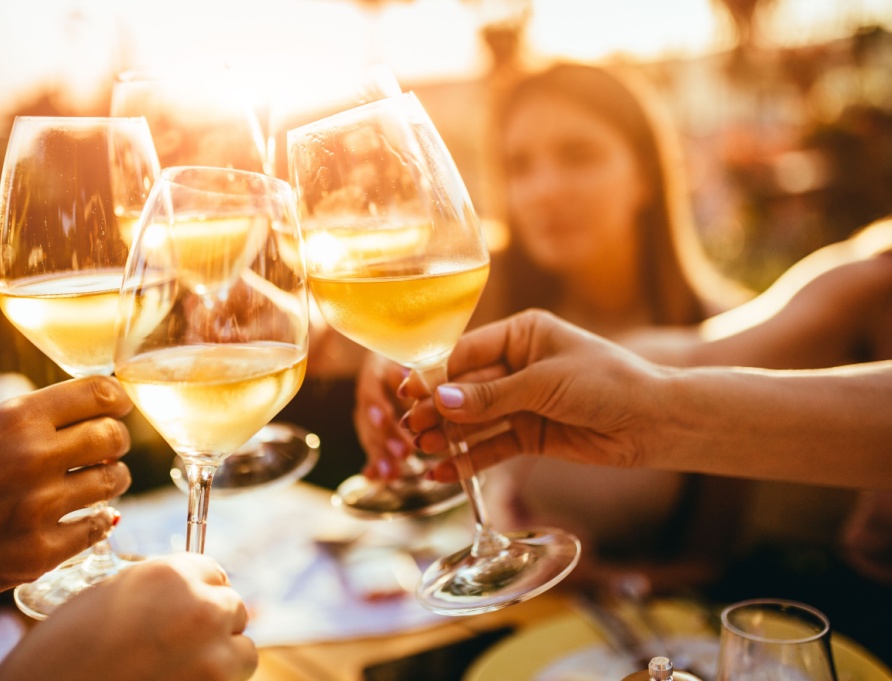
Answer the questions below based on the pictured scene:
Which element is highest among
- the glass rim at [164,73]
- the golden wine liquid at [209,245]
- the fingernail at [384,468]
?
the glass rim at [164,73]

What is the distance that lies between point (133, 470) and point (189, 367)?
5.56 ft

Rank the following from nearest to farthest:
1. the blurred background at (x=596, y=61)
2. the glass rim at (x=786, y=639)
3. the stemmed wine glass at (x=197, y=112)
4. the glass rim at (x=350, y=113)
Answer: the glass rim at (x=786, y=639) < the glass rim at (x=350, y=113) < the stemmed wine glass at (x=197, y=112) < the blurred background at (x=596, y=61)

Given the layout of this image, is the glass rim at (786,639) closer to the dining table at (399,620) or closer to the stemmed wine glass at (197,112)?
the dining table at (399,620)

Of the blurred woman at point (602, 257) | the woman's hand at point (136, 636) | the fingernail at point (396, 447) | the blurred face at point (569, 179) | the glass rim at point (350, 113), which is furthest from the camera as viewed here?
the blurred face at point (569, 179)

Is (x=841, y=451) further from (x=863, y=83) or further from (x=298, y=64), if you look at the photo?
(x=863, y=83)

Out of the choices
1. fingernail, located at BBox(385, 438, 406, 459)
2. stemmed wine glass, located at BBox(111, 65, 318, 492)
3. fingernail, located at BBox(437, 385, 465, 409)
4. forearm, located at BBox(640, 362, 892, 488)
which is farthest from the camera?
fingernail, located at BBox(385, 438, 406, 459)

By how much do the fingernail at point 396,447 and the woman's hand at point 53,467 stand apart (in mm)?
573

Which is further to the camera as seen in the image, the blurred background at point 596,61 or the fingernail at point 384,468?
the blurred background at point 596,61

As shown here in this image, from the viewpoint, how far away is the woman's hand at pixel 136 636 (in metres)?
0.66

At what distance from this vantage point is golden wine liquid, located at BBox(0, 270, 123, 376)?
938 mm

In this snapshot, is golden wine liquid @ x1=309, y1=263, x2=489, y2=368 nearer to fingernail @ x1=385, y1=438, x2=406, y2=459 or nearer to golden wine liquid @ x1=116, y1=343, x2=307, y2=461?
golden wine liquid @ x1=116, y1=343, x2=307, y2=461

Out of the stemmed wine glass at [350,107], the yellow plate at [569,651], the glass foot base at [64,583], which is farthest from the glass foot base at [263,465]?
the yellow plate at [569,651]

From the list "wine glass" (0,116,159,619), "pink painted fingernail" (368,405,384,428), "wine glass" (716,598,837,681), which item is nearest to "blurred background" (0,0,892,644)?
"wine glass" (0,116,159,619)

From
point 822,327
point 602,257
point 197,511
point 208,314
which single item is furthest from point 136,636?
point 602,257
